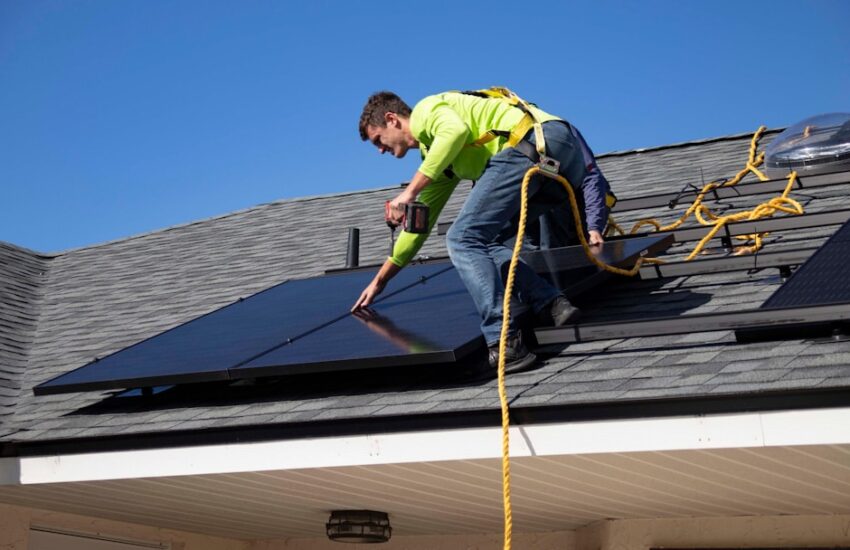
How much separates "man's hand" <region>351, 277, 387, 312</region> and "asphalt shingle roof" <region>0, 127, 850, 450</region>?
728mm

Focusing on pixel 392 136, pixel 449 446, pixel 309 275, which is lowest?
pixel 449 446

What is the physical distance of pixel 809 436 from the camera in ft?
13.1

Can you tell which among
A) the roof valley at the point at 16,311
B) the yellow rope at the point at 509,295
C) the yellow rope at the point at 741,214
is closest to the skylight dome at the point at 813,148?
the yellow rope at the point at 741,214

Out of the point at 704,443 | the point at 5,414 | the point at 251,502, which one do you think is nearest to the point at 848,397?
the point at 704,443

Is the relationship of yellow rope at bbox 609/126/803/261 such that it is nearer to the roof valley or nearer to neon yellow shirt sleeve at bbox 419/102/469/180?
neon yellow shirt sleeve at bbox 419/102/469/180

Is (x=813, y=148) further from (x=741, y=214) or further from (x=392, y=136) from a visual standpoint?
(x=392, y=136)

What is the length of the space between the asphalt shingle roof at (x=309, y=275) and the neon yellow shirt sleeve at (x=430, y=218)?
2.42 ft

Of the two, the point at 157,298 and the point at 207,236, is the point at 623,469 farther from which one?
the point at 207,236

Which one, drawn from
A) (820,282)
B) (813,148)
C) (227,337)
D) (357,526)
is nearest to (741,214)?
(813,148)

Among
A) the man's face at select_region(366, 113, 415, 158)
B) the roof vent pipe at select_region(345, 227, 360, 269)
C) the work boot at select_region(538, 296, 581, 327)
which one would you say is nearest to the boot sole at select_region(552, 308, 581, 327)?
the work boot at select_region(538, 296, 581, 327)

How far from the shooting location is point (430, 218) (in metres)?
5.80

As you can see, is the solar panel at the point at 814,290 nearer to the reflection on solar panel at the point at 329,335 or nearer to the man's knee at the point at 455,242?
the reflection on solar panel at the point at 329,335

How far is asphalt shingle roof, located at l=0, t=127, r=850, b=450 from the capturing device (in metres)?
4.59

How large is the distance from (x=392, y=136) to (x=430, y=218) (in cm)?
50
